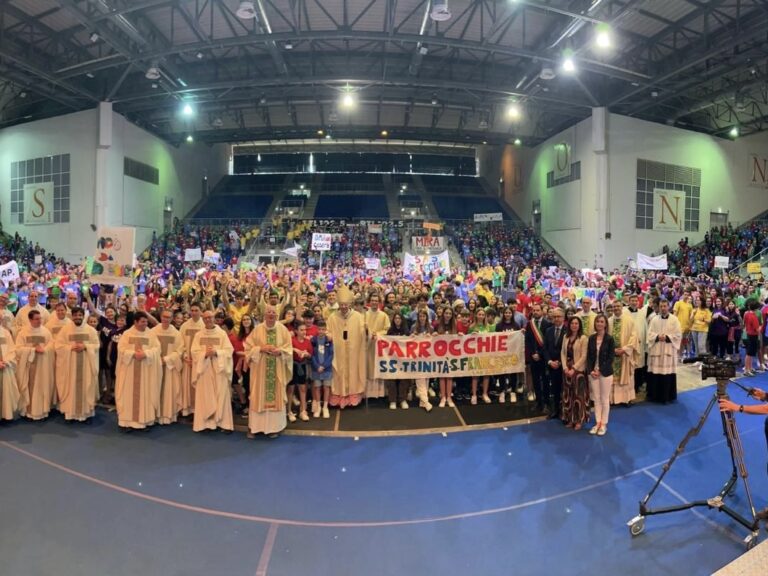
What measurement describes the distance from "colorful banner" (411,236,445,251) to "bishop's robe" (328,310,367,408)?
1988 centimetres

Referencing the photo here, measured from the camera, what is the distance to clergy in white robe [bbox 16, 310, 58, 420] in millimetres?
6559

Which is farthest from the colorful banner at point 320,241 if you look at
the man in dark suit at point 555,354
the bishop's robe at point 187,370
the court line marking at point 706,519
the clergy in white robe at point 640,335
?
the court line marking at point 706,519

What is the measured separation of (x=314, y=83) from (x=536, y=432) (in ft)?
55.6

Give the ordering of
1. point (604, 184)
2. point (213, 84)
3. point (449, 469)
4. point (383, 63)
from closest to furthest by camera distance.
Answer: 1. point (449, 469)
2. point (383, 63)
3. point (213, 84)
4. point (604, 184)

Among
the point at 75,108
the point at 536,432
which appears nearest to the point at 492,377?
the point at 536,432

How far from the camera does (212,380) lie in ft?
20.3

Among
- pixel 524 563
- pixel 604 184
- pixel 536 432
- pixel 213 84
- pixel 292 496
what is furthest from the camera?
pixel 604 184

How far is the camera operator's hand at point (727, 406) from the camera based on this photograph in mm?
3707

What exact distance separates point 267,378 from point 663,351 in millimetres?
6288

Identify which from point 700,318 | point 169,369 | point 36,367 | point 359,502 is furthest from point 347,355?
point 700,318

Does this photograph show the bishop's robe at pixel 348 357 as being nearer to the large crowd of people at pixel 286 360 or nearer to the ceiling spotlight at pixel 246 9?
the large crowd of people at pixel 286 360

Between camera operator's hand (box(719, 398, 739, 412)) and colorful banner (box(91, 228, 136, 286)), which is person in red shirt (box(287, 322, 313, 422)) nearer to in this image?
colorful banner (box(91, 228, 136, 286))

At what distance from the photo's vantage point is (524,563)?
3.72 m

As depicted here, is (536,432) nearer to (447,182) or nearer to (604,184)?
(604,184)
